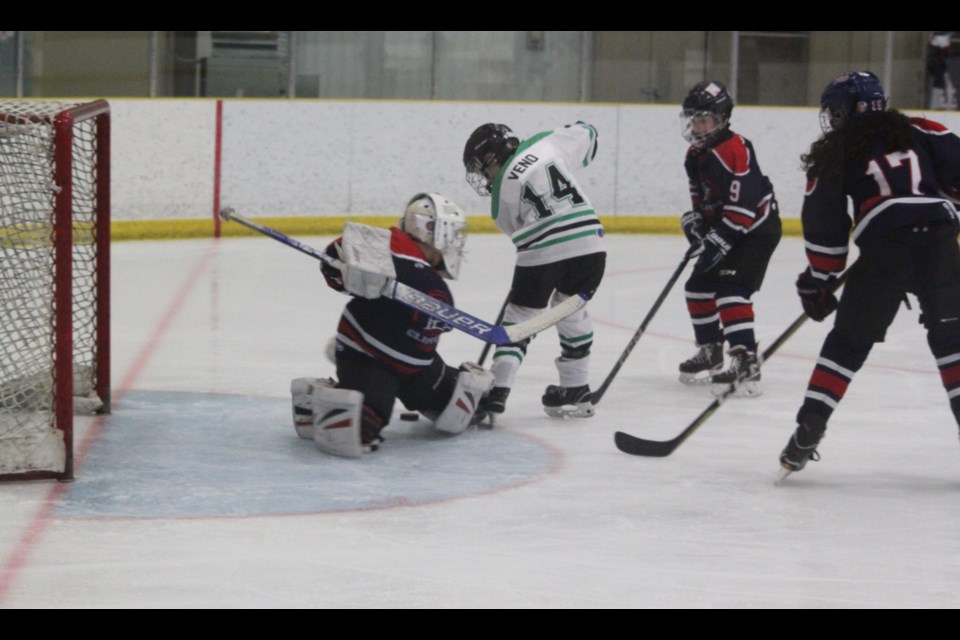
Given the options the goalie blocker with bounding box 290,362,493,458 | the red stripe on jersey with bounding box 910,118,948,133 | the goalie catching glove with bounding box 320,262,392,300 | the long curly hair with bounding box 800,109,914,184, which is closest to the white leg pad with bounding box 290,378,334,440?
the goalie blocker with bounding box 290,362,493,458

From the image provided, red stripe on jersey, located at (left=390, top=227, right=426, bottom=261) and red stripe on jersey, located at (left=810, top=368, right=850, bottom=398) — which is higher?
red stripe on jersey, located at (left=390, top=227, right=426, bottom=261)

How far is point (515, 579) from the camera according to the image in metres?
2.65

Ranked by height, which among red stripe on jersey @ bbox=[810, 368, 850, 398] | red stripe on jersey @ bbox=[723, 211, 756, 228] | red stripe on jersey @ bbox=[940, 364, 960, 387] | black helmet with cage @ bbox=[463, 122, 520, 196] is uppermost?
black helmet with cage @ bbox=[463, 122, 520, 196]

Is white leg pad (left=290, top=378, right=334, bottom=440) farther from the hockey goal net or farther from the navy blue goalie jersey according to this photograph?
the hockey goal net

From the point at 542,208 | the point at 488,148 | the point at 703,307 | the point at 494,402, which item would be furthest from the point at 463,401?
the point at 703,307

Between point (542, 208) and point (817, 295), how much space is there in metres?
1.00

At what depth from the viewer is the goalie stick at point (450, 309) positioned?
3.58 m

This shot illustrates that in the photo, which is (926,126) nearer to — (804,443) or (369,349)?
(804,443)

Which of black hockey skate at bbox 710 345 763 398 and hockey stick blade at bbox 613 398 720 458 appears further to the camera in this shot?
black hockey skate at bbox 710 345 763 398

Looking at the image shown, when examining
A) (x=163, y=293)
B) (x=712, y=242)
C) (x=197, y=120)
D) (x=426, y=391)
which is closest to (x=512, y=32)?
(x=197, y=120)

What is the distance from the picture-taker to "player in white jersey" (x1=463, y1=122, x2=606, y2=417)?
4.10 meters

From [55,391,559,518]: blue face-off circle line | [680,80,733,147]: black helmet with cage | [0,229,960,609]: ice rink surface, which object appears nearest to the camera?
[0,229,960,609]: ice rink surface

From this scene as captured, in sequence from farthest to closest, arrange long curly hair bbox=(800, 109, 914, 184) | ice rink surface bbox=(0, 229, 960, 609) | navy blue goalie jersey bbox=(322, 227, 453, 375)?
navy blue goalie jersey bbox=(322, 227, 453, 375) < long curly hair bbox=(800, 109, 914, 184) < ice rink surface bbox=(0, 229, 960, 609)

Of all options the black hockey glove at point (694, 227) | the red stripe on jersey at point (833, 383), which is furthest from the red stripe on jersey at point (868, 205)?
the black hockey glove at point (694, 227)
